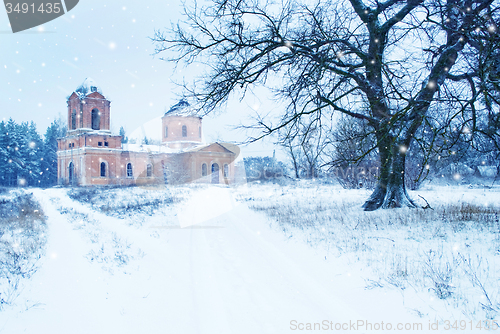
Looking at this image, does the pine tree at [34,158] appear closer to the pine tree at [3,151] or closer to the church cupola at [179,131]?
the pine tree at [3,151]

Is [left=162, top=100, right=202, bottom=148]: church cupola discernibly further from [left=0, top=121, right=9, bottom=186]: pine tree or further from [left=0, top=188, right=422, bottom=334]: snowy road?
[left=0, top=188, right=422, bottom=334]: snowy road

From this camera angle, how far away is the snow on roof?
39.5 metres

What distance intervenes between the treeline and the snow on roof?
18.3 metres

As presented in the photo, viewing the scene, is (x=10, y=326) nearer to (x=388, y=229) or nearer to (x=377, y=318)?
(x=377, y=318)

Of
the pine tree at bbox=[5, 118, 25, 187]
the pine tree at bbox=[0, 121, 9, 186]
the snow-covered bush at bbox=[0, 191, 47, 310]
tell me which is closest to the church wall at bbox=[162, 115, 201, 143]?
the pine tree at bbox=[5, 118, 25, 187]

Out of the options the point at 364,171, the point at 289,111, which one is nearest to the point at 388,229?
Answer: the point at 289,111

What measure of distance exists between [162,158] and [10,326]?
42.9 m

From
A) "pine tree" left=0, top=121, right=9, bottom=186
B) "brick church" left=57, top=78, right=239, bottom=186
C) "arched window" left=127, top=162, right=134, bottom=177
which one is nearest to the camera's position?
"brick church" left=57, top=78, right=239, bottom=186

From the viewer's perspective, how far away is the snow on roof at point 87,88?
130 ft

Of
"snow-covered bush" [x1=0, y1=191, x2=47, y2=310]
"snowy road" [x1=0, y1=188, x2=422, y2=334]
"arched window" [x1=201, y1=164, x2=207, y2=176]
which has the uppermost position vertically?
"arched window" [x1=201, y1=164, x2=207, y2=176]

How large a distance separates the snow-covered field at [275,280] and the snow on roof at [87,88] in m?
37.6

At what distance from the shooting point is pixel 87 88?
40.1 meters

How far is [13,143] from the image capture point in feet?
161

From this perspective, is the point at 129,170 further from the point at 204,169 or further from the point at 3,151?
the point at 3,151
